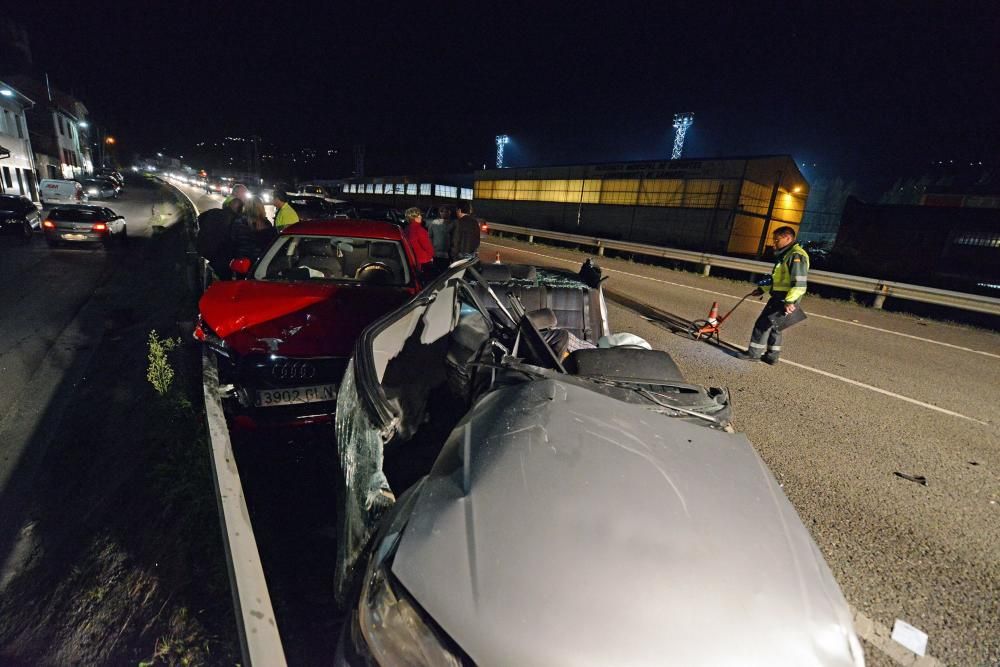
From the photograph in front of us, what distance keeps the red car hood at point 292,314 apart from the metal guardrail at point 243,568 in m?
0.78

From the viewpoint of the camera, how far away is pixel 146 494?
3.20 m

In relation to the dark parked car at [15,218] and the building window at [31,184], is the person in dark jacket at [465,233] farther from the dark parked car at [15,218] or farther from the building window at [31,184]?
the building window at [31,184]

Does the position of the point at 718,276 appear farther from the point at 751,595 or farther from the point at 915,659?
the point at 751,595

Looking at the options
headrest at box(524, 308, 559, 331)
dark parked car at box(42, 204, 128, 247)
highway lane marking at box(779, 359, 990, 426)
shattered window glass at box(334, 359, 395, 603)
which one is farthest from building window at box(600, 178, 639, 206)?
shattered window glass at box(334, 359, 395, 603)

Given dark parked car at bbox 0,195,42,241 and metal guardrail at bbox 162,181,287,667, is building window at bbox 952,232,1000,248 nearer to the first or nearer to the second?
metal guardrail at bbox 162,181,287,667

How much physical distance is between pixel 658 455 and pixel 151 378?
16.5 feet

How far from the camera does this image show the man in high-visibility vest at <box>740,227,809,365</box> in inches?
228

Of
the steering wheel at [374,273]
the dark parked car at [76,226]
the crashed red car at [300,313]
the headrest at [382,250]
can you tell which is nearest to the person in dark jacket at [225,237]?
the crashed red car at [300,313]

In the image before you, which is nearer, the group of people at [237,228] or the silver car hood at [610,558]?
the silver car hood at [610,558]

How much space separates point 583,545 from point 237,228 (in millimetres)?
8194

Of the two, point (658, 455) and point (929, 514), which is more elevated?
point (658, 455)

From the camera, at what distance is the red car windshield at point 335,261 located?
4.48 metres

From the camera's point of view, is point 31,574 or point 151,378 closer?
point 31,574

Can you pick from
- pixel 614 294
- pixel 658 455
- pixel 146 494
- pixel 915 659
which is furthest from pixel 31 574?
pixel 614 294
